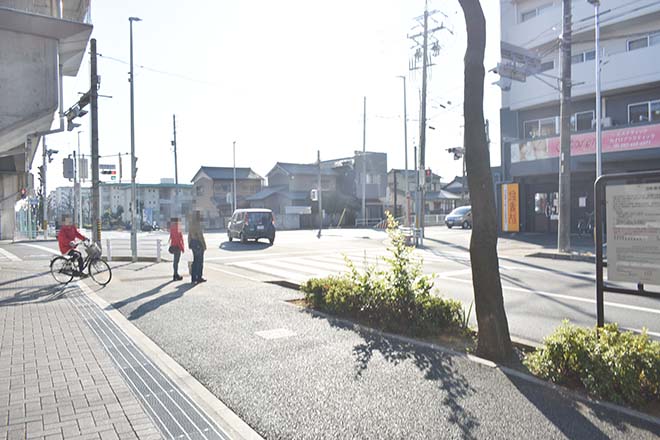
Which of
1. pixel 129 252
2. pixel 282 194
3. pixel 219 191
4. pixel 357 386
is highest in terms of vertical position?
pixel 219 191

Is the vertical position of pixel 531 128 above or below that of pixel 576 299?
above

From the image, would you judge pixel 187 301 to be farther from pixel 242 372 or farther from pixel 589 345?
pixel 589 345

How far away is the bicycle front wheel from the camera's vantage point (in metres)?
11.9

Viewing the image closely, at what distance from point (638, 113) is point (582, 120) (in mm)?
2630

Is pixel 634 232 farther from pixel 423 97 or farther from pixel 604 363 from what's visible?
pixel 423 97

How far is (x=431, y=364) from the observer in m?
5.03

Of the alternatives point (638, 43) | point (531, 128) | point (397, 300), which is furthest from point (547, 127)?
point (397, 300)

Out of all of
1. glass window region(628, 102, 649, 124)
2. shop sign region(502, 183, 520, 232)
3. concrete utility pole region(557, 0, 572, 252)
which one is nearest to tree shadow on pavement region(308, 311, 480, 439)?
concrete utility pole region(557, 0, 572, 252)

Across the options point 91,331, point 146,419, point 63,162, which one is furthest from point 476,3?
point 63,162

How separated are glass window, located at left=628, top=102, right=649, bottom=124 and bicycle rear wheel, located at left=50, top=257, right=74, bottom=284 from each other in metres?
23.3

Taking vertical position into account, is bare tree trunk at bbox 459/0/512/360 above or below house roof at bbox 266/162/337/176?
below

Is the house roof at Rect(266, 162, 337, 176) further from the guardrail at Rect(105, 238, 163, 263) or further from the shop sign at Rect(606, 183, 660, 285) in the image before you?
the shop sign at Rect(606, 183, 660, 285)

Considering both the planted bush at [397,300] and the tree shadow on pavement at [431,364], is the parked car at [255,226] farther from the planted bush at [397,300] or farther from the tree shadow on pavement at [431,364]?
the tree shadow on pavement at [431,364]

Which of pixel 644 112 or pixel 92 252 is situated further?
pixel 644 112
